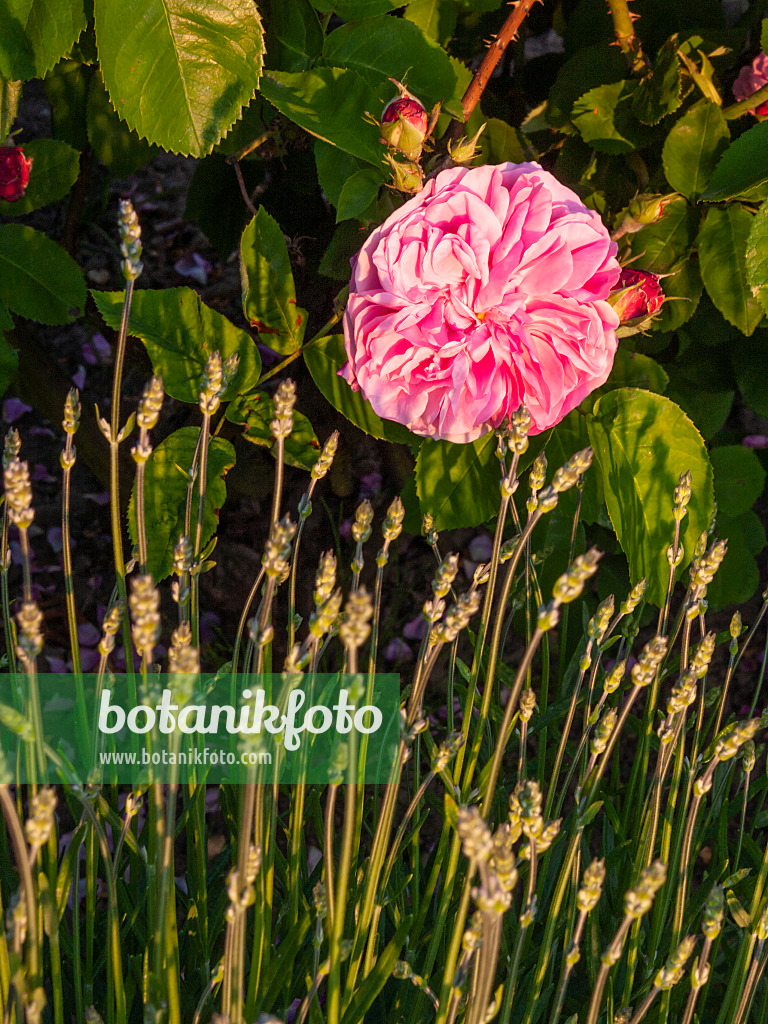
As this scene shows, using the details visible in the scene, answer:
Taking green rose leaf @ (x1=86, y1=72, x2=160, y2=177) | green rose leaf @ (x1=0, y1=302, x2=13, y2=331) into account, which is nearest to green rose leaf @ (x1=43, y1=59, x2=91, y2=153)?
green rose leaf @ (x1=86, y1=72, x2=160, y2=177)

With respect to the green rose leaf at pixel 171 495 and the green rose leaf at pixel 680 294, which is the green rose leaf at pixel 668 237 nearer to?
the green rose leaf at pixel 680 294

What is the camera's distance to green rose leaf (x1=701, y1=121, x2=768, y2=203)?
2.10 ft

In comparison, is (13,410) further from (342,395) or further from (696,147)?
(696,147)

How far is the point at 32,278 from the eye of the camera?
825mm

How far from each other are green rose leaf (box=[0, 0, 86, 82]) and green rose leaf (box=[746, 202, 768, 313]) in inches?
20.9

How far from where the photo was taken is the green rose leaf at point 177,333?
0.67 meters

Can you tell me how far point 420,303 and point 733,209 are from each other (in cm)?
32

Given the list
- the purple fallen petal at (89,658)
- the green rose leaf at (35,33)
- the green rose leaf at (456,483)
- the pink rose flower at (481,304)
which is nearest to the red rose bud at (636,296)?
the pink rose flower at (481,304)

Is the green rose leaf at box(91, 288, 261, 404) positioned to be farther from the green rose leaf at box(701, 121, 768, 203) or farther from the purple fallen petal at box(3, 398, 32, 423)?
the purple fallen petal at box(3, 398, 32, 423)

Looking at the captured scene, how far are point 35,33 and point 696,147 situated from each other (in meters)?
0.54

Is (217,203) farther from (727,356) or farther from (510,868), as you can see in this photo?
(510,868)

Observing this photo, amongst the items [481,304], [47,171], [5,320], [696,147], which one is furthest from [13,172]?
[696,147]

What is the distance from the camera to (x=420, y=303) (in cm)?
58

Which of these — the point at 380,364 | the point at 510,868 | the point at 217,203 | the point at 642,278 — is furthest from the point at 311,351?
the point at 510,868
